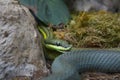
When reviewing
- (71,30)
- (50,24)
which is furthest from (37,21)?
(71,30)

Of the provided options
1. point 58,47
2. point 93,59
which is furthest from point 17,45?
point 93,59

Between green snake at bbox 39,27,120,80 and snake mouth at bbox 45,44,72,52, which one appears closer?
green snake at bbox 39,27,120,80

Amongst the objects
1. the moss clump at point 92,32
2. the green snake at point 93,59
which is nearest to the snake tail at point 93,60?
the green snake at point 93,59

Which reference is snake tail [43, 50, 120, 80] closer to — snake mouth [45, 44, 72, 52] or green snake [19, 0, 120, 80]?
green snake [19, 0, 120, 80]

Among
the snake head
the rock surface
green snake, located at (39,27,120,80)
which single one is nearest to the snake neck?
the snake head

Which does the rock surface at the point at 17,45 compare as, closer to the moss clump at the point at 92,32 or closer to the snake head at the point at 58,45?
the snake head at the point at 58,45

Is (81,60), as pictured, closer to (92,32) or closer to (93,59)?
(93,59)
